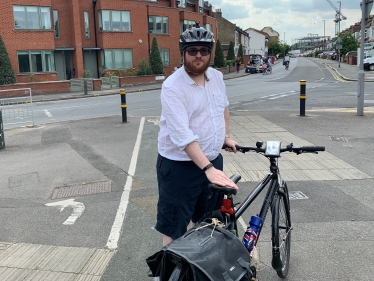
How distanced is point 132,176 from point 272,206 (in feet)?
12.6

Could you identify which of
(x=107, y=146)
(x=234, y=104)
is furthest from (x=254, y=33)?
(x=107, y=146)

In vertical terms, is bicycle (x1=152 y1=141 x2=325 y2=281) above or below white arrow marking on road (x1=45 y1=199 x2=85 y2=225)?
above

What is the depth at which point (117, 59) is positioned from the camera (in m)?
35.1

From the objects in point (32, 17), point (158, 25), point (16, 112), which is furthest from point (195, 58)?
point (158, 25)

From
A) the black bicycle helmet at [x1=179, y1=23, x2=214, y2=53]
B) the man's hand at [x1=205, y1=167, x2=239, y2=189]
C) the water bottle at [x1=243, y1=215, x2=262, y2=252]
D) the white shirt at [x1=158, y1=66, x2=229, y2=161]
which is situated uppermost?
the black bicycle helmet at [x1=179, y1=23, x2=214, y2=53]

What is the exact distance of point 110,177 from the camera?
6.68 m

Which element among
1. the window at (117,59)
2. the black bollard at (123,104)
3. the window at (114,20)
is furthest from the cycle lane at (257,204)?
the window at (114,20)

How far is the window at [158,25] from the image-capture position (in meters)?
38.1

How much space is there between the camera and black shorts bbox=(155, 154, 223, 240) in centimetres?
279

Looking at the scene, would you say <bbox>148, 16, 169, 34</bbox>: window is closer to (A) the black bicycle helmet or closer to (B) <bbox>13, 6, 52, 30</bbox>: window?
(B) <bbox>13, 6, 52, 30</bbox>: window

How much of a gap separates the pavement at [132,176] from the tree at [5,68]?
15.8 metres

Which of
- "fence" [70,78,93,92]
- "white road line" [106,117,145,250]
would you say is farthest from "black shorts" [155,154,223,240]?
"fence" [70,78,93,92]

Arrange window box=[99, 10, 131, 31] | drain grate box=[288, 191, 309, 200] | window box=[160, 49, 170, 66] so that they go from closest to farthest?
drain grate box=[288, 191, 309, 200]
window box=[99, 10, 131, 31]
window box=[160, 49, 170, 66]

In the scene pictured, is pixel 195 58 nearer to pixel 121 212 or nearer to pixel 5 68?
pixel 121 212
